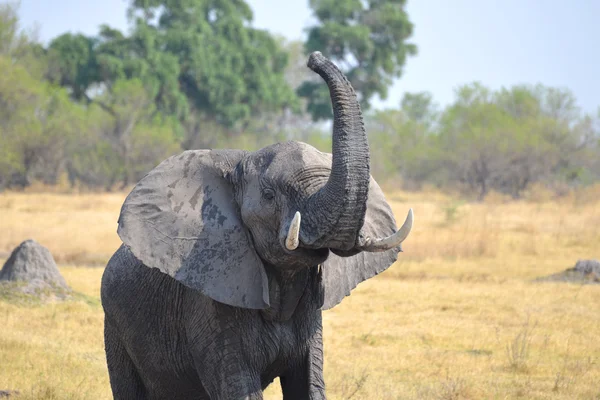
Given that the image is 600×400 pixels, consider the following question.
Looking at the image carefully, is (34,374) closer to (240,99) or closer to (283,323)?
(283,323)

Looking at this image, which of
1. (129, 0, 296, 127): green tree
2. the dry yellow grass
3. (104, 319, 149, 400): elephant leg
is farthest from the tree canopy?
(104, 319, 149, 400): elephant leg

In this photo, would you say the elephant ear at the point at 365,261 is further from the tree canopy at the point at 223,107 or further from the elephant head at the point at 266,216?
the tree canopy at the point at 223,107

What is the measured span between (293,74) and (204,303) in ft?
269

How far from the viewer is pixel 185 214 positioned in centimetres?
553

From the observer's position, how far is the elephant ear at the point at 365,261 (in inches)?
209

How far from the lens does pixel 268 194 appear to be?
5148 millimetres

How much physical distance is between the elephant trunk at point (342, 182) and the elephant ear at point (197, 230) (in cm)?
66

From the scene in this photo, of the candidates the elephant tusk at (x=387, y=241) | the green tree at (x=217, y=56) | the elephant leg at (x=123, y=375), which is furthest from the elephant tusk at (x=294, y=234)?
the green tree at (x=217, y=56)

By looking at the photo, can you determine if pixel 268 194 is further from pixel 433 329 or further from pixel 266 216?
pixel 433 329

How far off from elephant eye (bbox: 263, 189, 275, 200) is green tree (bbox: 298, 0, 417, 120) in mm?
51916

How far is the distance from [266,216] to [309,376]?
2.99 feet

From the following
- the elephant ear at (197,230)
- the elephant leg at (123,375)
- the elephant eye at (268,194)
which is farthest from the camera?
the elephant leg at (123,375)

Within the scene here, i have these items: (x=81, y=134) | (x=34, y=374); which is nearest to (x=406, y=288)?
(x=34, y=374)

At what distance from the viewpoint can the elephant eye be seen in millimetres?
5129
